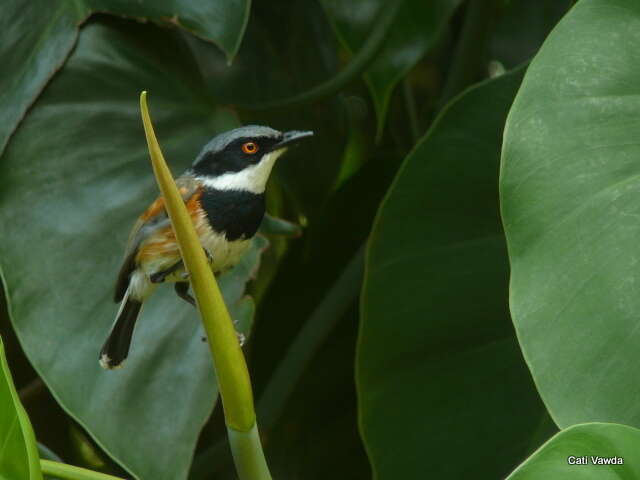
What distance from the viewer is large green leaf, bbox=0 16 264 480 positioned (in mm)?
1078

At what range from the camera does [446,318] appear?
124cm

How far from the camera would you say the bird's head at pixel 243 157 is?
0.96 meters

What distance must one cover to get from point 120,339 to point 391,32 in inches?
23.9

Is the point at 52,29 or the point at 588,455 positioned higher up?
the point at 52,29

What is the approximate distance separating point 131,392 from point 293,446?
23.2 inches

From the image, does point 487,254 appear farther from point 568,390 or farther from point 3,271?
point 3,271

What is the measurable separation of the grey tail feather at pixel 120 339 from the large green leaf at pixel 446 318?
0.33 meters

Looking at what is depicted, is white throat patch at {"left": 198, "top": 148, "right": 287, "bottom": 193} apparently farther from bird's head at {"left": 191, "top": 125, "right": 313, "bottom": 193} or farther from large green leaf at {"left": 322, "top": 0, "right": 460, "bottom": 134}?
large green leaf at {"left": 322, "top": 0, "right": 460, "bottom": 134}

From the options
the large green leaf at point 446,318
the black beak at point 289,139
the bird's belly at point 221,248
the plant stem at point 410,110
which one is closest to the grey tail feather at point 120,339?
the bird's belly at point 221,248

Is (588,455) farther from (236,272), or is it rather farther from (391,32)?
(391,32)

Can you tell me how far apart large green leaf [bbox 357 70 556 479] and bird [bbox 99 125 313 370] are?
29cm

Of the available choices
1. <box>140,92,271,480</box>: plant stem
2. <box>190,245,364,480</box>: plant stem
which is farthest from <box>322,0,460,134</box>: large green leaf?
<box>140,92,271,480</box>: plant stem

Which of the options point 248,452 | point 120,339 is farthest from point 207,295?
point 120,339

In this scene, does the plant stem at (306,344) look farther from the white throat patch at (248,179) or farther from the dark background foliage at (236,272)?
the white throat patch at (248,179)
